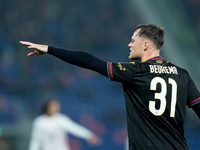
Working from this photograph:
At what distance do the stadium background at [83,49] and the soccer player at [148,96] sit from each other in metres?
5.28

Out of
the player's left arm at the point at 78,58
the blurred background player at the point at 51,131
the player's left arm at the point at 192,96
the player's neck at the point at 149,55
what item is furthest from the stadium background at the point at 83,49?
the player's left arm at the point at 78,58

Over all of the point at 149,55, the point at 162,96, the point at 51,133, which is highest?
the point at 149,55

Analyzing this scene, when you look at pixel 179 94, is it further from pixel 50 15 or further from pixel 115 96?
pixel 50 15

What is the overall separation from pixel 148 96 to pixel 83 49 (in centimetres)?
794

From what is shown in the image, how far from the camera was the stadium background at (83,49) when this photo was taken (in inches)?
347

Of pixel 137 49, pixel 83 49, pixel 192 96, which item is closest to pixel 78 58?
pixel 137 49

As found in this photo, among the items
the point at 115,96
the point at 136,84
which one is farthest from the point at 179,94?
the point at 115,96

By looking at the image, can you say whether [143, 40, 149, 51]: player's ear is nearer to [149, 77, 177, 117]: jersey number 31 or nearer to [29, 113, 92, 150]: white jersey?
[149, 77, 177, 117]: jersey number 31

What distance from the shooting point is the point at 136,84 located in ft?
9.16

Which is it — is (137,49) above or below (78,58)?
above

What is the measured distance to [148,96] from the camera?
279cm

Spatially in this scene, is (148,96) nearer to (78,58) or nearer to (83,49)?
(78,58)

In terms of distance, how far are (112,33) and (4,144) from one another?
4.62 metres

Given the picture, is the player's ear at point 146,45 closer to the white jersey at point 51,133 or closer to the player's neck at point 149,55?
the player's neck at point 149,55
